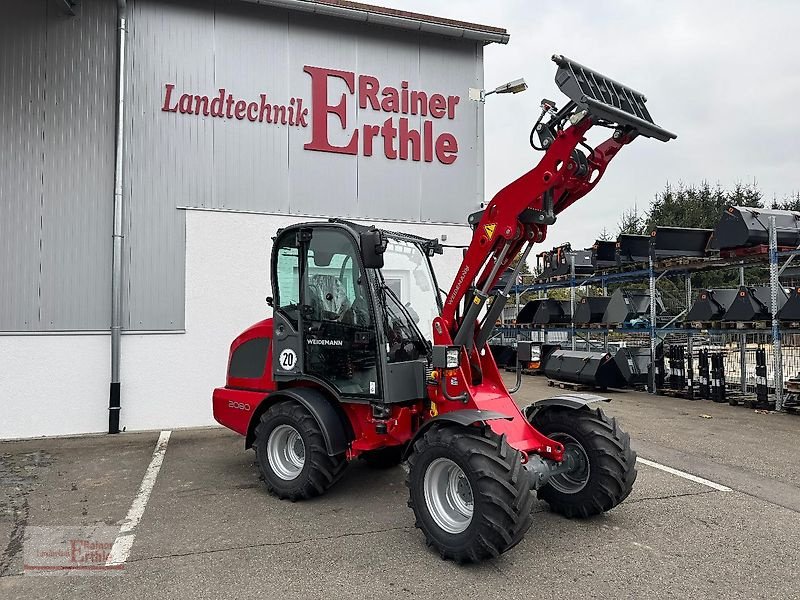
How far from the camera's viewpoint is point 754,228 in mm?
10227

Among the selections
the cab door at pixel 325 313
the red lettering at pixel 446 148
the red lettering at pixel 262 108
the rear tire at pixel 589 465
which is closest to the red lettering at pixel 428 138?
the red lettering at pixel 446 148

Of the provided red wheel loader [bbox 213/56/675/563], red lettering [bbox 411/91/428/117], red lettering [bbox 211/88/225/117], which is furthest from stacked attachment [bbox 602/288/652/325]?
red lettering [bbox 211/88/225/117]

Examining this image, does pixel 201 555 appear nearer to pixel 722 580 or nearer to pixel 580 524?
pixel 580 524

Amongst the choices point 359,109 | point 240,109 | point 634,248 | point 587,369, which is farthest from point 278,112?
point 634,248

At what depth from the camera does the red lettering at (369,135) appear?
9.67m

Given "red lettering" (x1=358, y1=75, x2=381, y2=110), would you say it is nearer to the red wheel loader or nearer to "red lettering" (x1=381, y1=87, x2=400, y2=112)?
"red lettering" (x1=381, y1=87, x2=400, y2=112)

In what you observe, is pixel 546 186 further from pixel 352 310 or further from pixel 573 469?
pixel 573 469

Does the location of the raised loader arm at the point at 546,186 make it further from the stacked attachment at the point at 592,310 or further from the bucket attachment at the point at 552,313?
the bucket attachment at the point at 552,313

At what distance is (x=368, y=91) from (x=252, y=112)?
1.89 m

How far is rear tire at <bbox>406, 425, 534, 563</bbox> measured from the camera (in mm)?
3650

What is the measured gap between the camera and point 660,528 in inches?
178

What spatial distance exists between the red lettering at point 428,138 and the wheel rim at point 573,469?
6314 millimetres

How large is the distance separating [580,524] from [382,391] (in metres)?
1.80

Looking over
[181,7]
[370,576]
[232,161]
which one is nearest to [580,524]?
[370,576]
